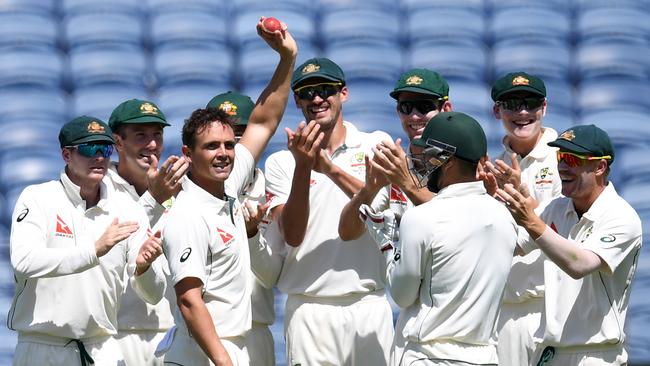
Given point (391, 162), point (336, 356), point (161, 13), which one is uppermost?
point (161, 13)

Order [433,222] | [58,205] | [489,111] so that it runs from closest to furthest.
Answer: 1. [433,222]
2. [58,205]
3. [489,111]

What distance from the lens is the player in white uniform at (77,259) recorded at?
551 cm

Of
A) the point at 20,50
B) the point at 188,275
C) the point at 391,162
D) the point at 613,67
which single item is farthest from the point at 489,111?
the point at 188,275

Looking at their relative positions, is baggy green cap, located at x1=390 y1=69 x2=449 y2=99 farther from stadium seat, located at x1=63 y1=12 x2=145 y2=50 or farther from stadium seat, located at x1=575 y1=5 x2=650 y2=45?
stadium seat, located at x1=63 y1=12 x2=145 y2=50

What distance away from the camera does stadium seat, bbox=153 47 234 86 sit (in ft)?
31.1

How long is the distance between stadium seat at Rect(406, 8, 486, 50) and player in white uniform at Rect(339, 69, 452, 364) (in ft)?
11.5

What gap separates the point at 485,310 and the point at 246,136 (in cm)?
152

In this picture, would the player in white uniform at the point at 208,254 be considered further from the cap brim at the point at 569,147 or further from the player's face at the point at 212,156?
the cap brim at the point at 569,147

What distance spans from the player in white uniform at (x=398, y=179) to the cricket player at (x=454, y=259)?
0.63 ft

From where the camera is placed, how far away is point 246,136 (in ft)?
19.5

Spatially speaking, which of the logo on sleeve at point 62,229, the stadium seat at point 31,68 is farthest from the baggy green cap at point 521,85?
the stadium seat at point 31,68

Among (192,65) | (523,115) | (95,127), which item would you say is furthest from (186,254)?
(192,65)

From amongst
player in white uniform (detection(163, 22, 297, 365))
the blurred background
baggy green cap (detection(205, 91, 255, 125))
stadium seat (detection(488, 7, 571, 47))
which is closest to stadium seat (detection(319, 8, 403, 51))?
the blurred background

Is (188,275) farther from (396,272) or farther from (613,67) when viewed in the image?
(613,67)
